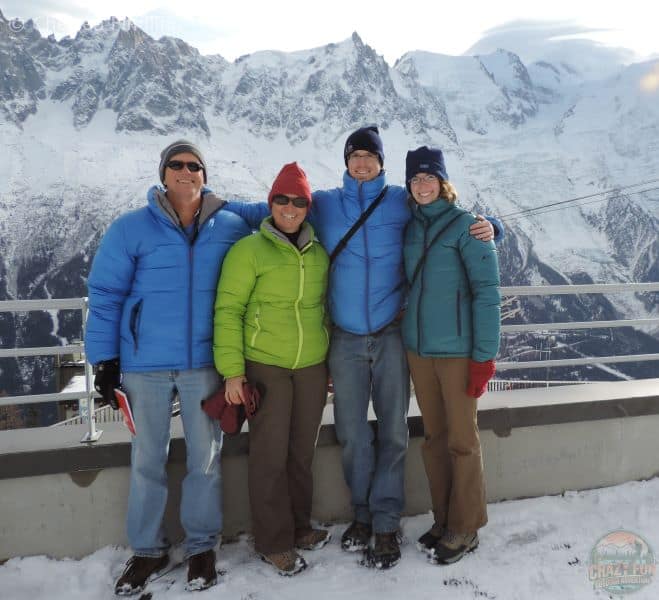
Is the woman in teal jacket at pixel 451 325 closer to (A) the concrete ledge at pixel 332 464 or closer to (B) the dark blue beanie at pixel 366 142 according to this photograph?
(B) the dark blue beanie at pixel 366 142

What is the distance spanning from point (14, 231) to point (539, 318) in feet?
435

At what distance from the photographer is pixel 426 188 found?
319 centimetres

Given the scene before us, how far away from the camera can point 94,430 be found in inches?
137

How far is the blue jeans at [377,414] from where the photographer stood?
3273 mm

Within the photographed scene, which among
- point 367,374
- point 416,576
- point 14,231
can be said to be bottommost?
point 416,576

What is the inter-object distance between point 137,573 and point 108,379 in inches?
43.1

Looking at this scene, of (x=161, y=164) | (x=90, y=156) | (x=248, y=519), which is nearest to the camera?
(x=161, y=164)

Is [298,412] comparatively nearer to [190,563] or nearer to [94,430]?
[190,563]

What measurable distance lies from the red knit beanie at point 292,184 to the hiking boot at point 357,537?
2.00 metres

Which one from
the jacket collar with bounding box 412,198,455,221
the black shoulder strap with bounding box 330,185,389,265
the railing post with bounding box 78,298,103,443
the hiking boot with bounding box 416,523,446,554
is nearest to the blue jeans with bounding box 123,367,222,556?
the railing post with bounding box 78,298,103,443

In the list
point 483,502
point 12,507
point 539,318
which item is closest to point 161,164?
point 12,507

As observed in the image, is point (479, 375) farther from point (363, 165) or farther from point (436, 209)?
point (363, 165)

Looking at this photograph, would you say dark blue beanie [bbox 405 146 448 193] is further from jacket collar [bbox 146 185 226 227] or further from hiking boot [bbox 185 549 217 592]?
hiking boot [bbox 185 549 217 592]

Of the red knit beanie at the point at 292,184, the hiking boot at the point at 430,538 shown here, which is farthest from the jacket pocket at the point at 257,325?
the hiking boot at the point at 430,538
